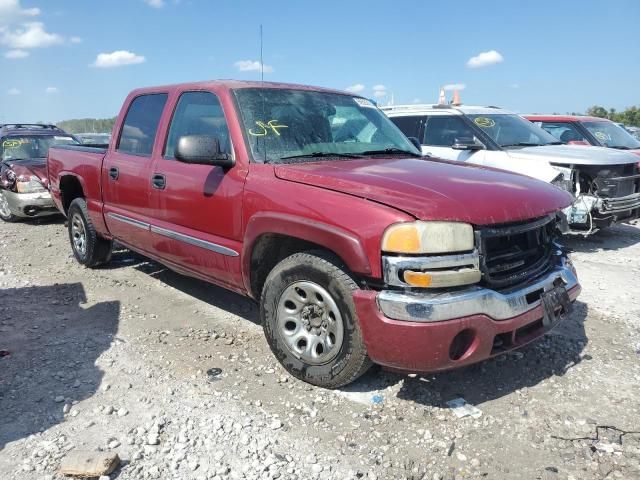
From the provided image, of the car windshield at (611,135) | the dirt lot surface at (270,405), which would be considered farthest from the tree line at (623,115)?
the dirt lot surface at (270,405)

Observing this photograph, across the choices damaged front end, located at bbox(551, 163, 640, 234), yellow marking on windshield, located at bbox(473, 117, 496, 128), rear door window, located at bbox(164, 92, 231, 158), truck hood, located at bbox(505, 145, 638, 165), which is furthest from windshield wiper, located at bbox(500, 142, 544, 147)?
rear door window, located at bbox(164, 92, 231, 158)

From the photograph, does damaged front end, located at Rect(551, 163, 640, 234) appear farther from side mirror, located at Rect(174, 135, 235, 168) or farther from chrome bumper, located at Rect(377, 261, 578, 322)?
side mirror, located at Rect(174, 135, 235, 168)

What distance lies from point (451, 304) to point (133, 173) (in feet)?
10.2

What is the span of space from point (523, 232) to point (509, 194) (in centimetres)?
23

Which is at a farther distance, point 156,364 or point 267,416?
point 156,364

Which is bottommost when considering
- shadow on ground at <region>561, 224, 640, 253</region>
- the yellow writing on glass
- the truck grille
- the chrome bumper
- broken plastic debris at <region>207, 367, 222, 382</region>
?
broken plastic debris at <region>207, 367, 222, 382</region>

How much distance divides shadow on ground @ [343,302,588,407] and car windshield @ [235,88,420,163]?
5.11 ft

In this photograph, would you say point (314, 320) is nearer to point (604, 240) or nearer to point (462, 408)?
point (462, 408)

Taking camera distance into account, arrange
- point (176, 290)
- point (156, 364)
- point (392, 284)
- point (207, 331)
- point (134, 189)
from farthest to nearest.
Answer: point (176, 290), point (134, 189), point (207, 331), point (156, 364), point (392, 284)

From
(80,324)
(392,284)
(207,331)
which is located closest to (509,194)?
(392,284)

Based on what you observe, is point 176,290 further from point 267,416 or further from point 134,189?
point 267,416

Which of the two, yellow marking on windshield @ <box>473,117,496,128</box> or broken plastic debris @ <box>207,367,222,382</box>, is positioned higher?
yellow marking on windshield @ <box>473,117,496,128</box>

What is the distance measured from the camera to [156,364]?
3.59 m

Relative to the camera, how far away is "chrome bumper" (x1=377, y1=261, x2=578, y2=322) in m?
2.62
